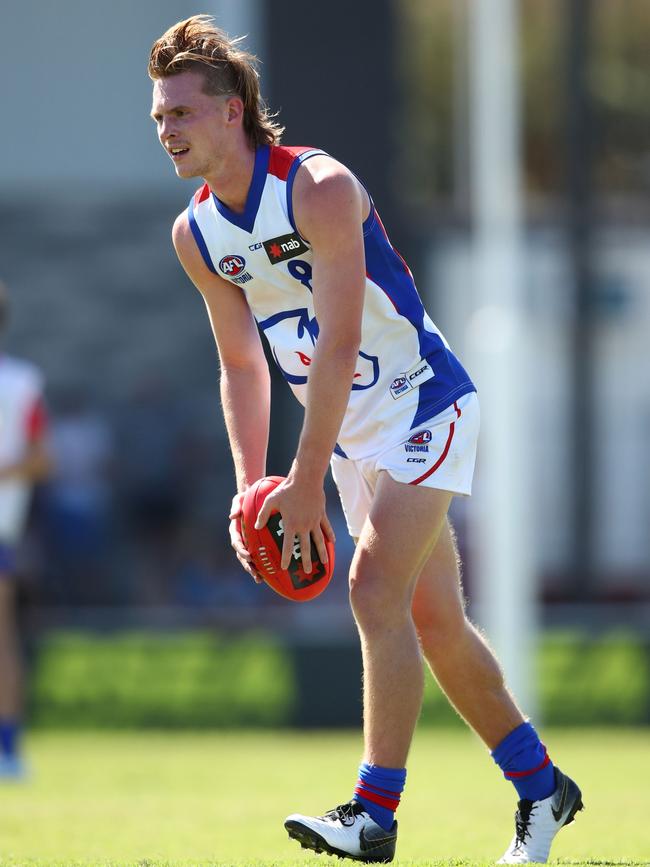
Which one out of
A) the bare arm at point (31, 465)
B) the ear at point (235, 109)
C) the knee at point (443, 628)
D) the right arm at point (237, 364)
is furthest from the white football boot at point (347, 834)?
the bare arm at point (31, 465)

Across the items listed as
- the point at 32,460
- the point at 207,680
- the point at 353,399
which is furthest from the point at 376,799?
the point at 207,680

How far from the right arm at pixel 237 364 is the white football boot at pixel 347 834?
0.78 metres

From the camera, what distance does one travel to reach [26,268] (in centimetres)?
1638

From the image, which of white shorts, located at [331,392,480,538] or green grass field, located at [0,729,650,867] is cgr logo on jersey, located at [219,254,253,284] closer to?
white shorts, located at [331,392,480,538]

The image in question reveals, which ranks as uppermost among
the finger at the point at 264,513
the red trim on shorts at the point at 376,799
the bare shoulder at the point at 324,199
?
the bare shoulder at the point at 324,199

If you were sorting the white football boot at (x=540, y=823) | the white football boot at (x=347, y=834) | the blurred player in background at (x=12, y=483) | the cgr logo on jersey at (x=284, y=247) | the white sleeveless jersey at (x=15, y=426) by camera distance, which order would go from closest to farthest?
1. the white football boot at (x=347, y=834)
2. the cgr logo on jersey at (x=284, y=247)
3. the white football boot at (x=540, y=823)
4. the blurred player in background at (x=12, y=483)
5. the white sleeveless jersey at (x=15, y=426)

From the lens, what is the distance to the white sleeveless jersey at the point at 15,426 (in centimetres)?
807

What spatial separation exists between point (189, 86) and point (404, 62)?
12.1 m

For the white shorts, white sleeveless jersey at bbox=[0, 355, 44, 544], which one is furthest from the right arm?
white sleeveless jersey at bbox=[0, 355, 44, 544]

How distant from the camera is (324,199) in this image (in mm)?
4305

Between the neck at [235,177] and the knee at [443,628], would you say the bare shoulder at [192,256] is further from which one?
the knee at [443,628]

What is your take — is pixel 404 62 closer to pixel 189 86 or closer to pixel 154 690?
pixel 154 690

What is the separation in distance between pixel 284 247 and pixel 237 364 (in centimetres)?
54

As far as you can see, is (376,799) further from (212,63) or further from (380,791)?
(212,63)
